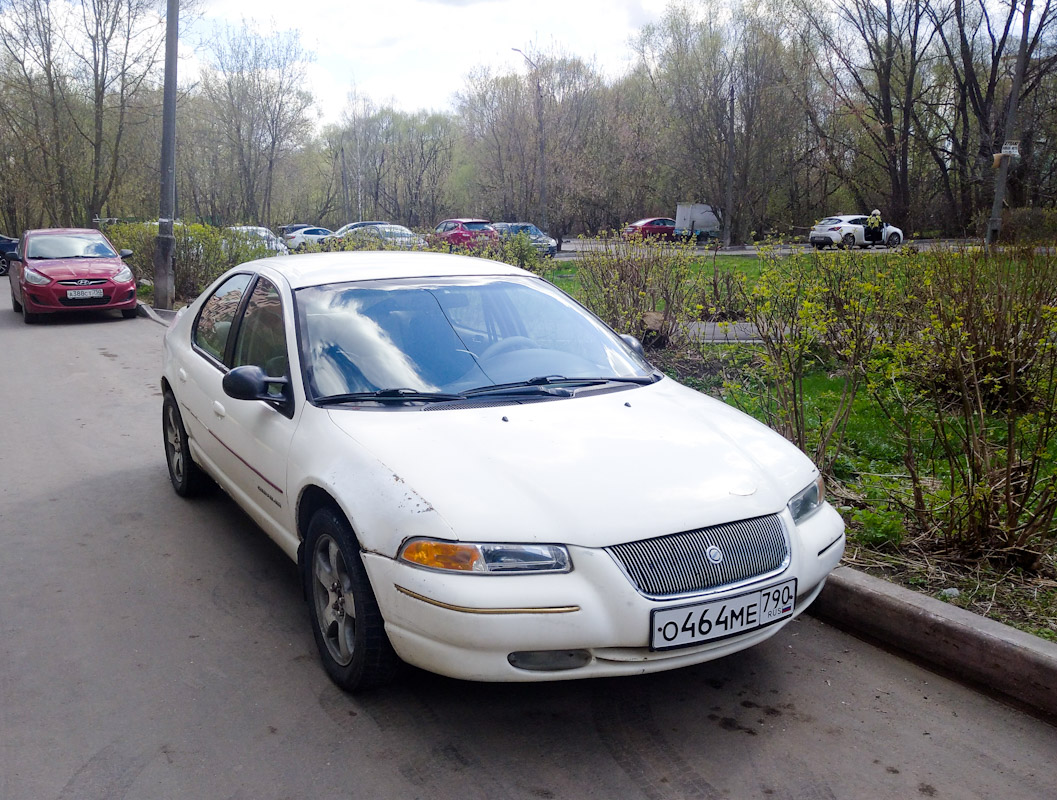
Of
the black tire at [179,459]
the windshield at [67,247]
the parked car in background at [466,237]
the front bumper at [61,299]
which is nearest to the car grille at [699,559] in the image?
the black tire at [179,459]

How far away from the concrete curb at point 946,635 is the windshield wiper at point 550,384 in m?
1.27

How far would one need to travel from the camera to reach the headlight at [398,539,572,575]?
113 inches

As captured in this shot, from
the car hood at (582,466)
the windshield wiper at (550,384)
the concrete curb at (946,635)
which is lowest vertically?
the concrete curb at (946,635)

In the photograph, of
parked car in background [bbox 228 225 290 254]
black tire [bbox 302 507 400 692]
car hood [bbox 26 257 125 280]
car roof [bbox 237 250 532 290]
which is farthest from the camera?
parked car in background [bbox 228 225 290 254]

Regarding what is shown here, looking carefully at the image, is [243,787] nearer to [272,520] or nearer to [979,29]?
[272,520]

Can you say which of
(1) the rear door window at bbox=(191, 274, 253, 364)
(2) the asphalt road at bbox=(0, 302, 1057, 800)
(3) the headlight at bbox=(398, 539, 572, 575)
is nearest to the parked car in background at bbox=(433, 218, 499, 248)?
(1) the rear door window at bbox=(191, 274, 253, 364)

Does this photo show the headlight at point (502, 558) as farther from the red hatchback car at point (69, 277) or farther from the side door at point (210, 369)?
the red hatchback car at point (69, 277)

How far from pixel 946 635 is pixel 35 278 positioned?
15.9 m

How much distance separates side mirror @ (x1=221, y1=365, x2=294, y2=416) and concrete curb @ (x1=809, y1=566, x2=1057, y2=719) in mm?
2488

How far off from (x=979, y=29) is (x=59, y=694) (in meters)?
43.6

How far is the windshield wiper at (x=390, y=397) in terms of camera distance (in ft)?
12.3

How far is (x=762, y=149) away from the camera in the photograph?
39344mm

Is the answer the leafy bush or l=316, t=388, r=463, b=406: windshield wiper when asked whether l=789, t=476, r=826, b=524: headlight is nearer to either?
l=316, t=388, r=463, b=406: windshield wiper

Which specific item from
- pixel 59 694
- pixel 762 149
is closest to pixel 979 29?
pixel 762 149
